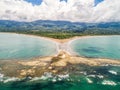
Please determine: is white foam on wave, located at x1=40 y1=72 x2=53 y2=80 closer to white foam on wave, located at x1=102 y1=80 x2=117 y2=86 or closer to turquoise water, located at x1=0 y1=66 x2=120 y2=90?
turquoise water, located at x1=0 y1=66 x2=120 y2=90

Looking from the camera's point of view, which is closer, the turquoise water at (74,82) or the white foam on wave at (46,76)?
the turquoise water at (74,82)

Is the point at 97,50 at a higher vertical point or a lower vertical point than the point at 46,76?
lower

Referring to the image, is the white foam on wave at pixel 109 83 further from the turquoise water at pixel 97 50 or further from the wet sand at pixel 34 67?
the turquoise water at pixel 97 50

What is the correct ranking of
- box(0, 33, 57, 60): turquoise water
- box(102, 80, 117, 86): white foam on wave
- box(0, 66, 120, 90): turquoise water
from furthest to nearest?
box(0, 33, 57, 60): turquoise water
box(102, 80, 117, 86): white foam on wave
box(0, 66, 120, 90): turquoise water

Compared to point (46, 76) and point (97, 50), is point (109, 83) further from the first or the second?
point (97, 50)

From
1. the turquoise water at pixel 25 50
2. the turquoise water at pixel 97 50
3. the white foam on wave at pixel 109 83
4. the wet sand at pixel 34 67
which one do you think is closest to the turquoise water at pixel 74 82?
the white foam on wave at pixel 109 83

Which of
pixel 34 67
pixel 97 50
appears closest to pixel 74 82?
pixel 34 67

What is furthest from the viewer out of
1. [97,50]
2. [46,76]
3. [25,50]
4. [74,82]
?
[97,50]

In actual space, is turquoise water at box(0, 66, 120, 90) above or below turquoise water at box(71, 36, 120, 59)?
above

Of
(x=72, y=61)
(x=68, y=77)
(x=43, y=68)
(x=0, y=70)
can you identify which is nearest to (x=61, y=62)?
(x=72, y=61)

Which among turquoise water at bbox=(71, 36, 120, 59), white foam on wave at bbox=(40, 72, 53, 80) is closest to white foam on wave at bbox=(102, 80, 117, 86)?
white foam on wave at bbox=(40, 72, 53, 80)

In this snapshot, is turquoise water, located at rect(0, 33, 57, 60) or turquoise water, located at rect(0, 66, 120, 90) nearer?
turquoise water, located at rect(0, 66, 120, 90)
